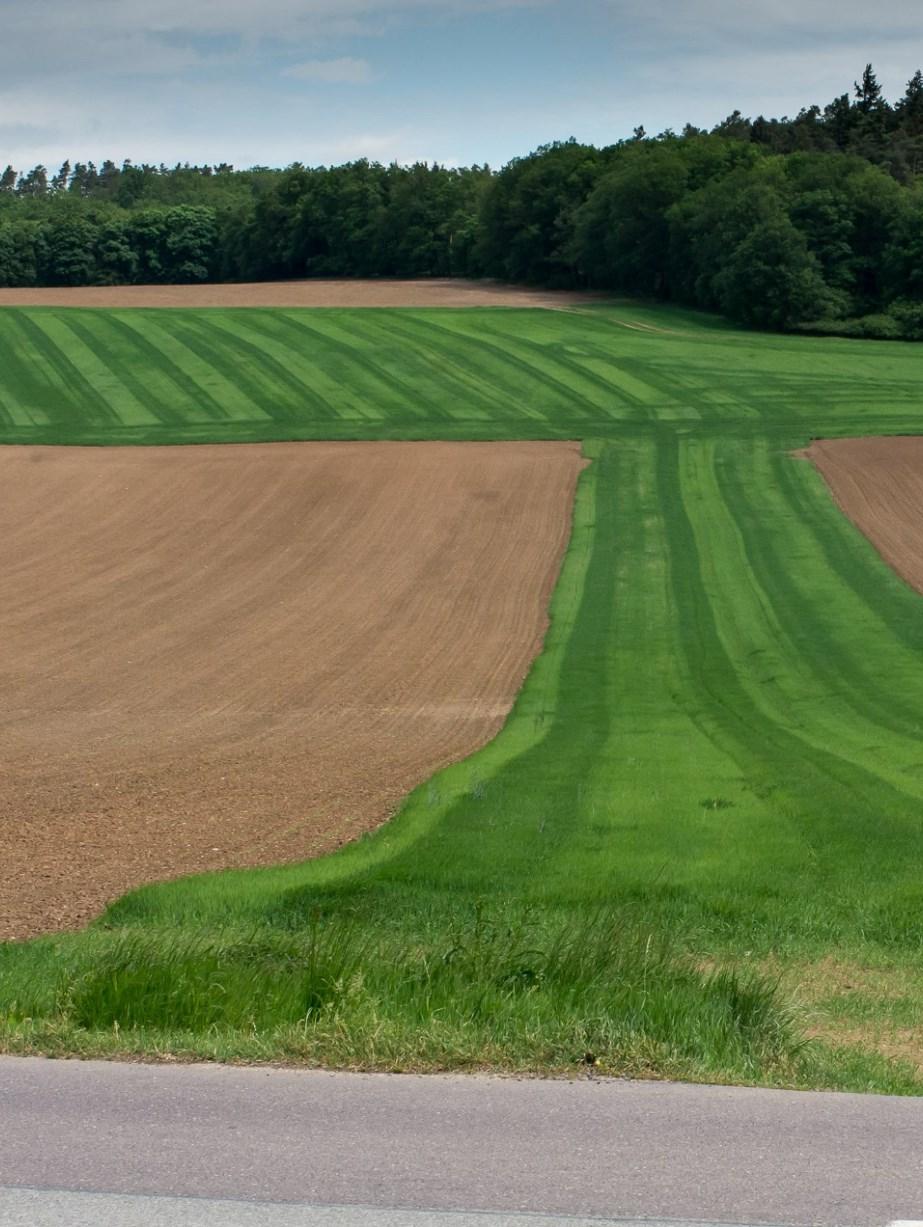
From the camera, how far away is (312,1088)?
6.75m

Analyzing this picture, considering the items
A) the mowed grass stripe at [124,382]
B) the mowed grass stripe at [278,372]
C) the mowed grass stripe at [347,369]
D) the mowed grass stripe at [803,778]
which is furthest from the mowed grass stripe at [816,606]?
the mowed grass stripe at [124,382]

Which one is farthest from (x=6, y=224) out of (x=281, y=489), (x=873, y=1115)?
(x=873, y=1115)

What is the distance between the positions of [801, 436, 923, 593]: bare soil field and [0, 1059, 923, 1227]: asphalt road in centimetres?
3036

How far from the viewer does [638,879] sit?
39.7 feet

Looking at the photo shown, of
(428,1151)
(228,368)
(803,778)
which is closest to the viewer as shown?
(428,1151)

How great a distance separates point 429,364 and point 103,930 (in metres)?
55.4

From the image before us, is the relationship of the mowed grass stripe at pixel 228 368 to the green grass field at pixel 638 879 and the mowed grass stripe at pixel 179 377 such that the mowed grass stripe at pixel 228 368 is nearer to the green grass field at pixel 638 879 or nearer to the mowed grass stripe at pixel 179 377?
the mowed grass stripe at pixel 179 377

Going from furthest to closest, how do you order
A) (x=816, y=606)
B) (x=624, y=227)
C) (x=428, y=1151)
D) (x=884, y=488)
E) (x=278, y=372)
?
(x=624, y=227)
(x=278, y=372)
(x=884, y=488)
(x=816, y=606)
(x=428, y=1151)

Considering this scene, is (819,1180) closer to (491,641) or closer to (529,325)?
(491,641)

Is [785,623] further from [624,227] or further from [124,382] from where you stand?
[624,227]

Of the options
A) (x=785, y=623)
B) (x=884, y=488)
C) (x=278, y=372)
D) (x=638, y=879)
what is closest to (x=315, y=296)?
(x=278, y=372)

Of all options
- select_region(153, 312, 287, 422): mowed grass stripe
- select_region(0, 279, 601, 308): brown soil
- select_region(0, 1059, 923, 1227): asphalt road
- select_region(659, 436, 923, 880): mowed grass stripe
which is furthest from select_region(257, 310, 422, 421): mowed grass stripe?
select_region(0, 1059, 923, 1227): asphalt road

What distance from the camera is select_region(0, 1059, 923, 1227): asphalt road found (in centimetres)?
541

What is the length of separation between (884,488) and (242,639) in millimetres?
24489
